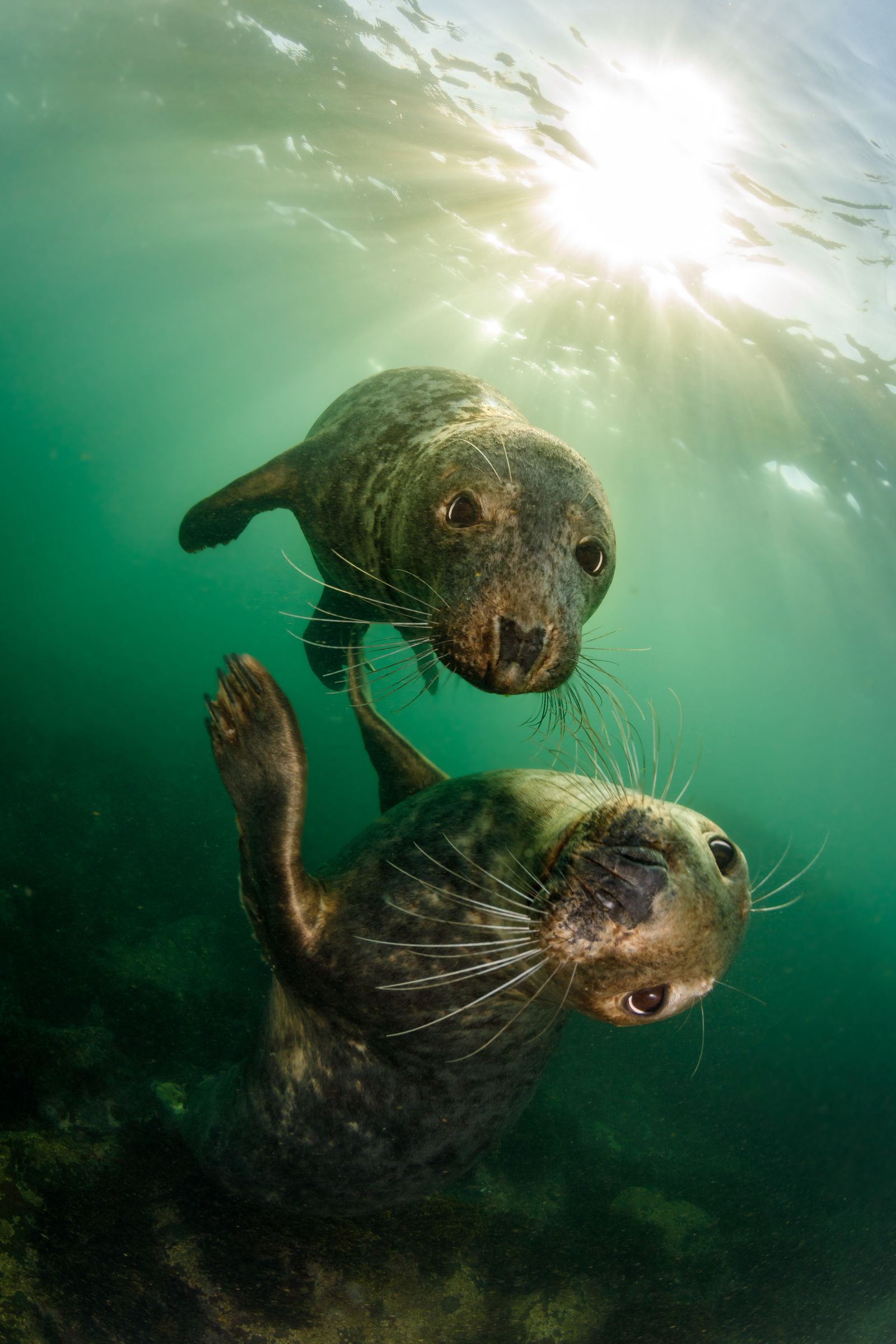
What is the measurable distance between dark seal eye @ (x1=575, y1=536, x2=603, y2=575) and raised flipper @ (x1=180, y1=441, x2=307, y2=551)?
231 cm

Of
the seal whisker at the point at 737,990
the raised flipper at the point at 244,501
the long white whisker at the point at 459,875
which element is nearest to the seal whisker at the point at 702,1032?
the seal whisker at the point at 737,990

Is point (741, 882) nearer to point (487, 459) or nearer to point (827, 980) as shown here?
point (487, 459)

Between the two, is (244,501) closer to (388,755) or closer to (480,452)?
(388,755)

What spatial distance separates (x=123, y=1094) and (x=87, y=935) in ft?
5.66

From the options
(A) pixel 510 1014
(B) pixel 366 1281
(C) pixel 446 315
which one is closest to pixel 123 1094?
(B) pixel 366 1281

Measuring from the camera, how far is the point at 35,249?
39.4 meters

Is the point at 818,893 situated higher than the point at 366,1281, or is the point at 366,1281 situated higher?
the point at 366,1281

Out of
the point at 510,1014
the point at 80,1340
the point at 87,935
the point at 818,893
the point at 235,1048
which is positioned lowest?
the point at 818,893

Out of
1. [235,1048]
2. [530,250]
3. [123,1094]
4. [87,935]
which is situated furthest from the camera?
[530,250]

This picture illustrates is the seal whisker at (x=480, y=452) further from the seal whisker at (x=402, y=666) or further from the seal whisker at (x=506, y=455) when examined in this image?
the seal whisker at (x=402, y=666)

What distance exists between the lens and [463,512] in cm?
262

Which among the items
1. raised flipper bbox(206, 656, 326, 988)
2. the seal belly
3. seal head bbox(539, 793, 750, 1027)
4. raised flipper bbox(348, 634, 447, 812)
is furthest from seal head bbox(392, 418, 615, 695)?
the seal belly

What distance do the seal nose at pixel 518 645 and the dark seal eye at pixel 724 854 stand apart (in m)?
0.89

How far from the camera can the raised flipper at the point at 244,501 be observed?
428cm
